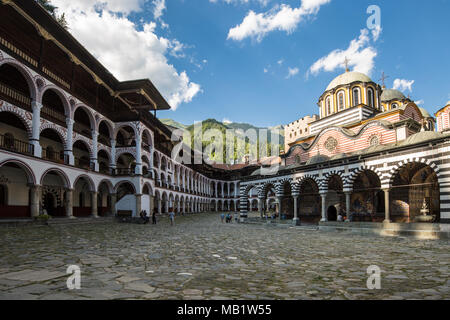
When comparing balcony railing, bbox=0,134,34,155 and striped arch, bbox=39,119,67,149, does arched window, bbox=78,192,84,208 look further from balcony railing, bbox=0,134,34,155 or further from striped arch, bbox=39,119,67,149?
striped arch, bbox=39,119,67,149

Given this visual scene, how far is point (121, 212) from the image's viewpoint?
1033 inches

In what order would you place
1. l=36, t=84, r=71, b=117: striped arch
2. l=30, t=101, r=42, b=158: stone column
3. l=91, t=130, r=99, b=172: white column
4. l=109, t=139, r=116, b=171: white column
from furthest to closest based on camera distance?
l=109, t=139, r=116, b=171: white column < l=91, t=130, r=99, b=172: white column < l=36, t=84, r=71, b=117: striped arch < l=30, t=101, r=42, b=158: stone column

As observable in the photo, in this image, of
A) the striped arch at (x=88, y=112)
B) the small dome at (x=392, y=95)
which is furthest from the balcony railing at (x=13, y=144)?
the small dome at (x=392, y=95)

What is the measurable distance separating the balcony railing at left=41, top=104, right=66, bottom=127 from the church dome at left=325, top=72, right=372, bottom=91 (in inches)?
987

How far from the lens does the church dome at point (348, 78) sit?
27.7 meters

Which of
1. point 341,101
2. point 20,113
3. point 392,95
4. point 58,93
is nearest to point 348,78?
point 341,101

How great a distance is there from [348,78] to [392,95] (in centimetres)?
1358

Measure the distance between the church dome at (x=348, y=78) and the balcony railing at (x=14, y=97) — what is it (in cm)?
2650

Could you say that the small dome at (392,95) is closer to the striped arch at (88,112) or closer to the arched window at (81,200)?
the striped arch at (88,112)

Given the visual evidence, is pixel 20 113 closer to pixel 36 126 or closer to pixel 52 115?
pixel 36 126

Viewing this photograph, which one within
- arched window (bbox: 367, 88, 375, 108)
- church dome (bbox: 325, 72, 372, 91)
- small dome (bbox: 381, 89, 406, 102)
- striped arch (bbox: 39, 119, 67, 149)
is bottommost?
striped arch (bbox: 39, 119, 67, 149)

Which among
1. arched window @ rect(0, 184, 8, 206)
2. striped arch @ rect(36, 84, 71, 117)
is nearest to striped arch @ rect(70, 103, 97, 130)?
striped arch @ rect(36, 84, 71, 117)

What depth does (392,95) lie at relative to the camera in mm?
37344

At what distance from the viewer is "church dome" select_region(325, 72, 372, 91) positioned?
2769 cm
